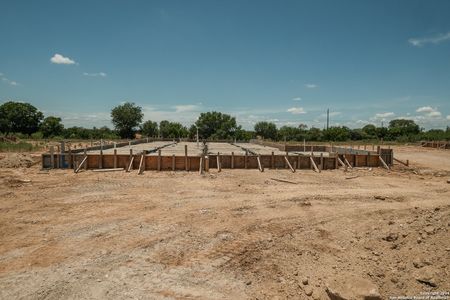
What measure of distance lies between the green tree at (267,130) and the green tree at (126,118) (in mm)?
27583

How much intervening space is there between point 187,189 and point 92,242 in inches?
222

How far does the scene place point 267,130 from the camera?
259 ft

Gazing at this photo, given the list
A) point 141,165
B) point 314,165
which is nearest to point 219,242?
point 141,165

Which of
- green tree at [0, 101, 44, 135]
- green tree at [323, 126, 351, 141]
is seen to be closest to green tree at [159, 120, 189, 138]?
green tree at [0, 101, 44, 135]

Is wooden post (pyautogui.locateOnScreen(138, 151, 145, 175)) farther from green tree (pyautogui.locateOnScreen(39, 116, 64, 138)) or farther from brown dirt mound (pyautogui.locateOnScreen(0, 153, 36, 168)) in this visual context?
Answer: green tree (pyautogui.locateOnScreen(39, 116, 64, 138))

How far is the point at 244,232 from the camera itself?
7570 millimetres

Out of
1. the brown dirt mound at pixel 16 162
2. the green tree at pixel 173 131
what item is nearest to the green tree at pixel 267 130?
the green tree at pixel 173 131

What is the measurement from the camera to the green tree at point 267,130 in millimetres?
78938

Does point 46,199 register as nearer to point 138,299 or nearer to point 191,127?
point 138,299

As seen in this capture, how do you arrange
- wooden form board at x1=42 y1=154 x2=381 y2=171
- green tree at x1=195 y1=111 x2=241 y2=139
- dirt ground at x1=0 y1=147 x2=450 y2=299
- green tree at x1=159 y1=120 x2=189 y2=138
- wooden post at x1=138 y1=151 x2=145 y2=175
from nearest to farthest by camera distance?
dirt ground at x1=0 y1=147 x2=450 y2=299 < wooden post at x1=138 y1=151 x2=145 y2=175 < wooden form board at x1=42 y1=154 x2=381 y2=171 < green tree at x1=195 y1=111 x2=241 y2=139 < green tree at x1=159 y1=120 x2=189 y2=138

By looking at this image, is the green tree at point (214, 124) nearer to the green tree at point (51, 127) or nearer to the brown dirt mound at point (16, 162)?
the green tree at point (51, 127)

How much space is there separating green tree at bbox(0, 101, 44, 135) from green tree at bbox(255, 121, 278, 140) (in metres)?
47.6

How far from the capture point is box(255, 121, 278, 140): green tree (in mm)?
78938

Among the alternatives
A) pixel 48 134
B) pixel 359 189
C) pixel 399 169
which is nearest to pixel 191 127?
pixel 48 134
